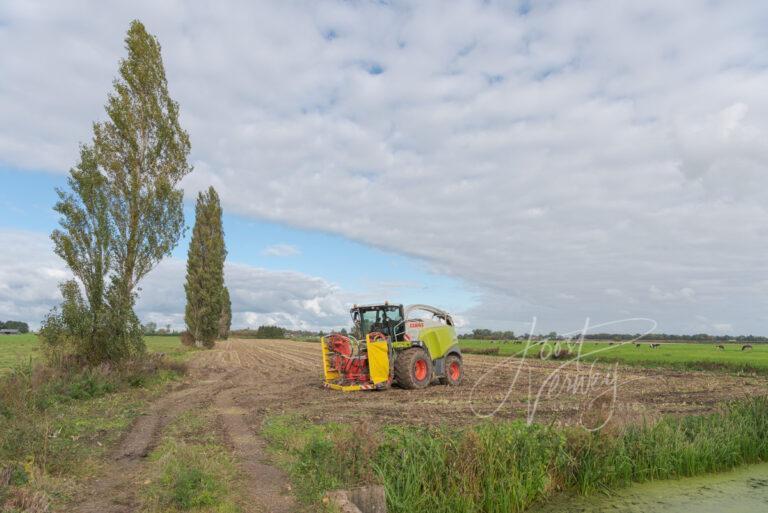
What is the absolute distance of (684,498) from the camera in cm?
716

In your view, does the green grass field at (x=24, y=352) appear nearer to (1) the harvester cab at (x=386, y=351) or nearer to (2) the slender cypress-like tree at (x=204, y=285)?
(2) the slender cypress-like tree at (x=204, y=285)

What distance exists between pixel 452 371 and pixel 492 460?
36.6ft

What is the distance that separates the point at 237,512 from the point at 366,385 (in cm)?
972

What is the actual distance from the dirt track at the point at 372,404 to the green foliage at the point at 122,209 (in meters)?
3.57

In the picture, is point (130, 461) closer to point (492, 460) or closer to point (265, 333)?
point (492, 460)

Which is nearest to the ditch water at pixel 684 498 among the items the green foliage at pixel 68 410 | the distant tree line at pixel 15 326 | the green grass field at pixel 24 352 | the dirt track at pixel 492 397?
the dirt track at pixel 492 397

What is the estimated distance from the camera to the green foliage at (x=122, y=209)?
1706 centimetres

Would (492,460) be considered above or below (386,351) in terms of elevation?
below

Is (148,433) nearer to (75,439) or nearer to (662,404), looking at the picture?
(75,439)

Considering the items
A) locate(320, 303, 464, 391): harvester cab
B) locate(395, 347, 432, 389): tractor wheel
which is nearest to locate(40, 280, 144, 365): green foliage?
locate(320, 303, 464, 391): harvester cab

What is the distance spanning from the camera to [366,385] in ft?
50.1

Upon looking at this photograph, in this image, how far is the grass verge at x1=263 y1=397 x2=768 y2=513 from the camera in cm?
652

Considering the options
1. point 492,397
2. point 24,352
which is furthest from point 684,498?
point 24,352

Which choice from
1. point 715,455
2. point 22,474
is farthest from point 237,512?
point 715,455
